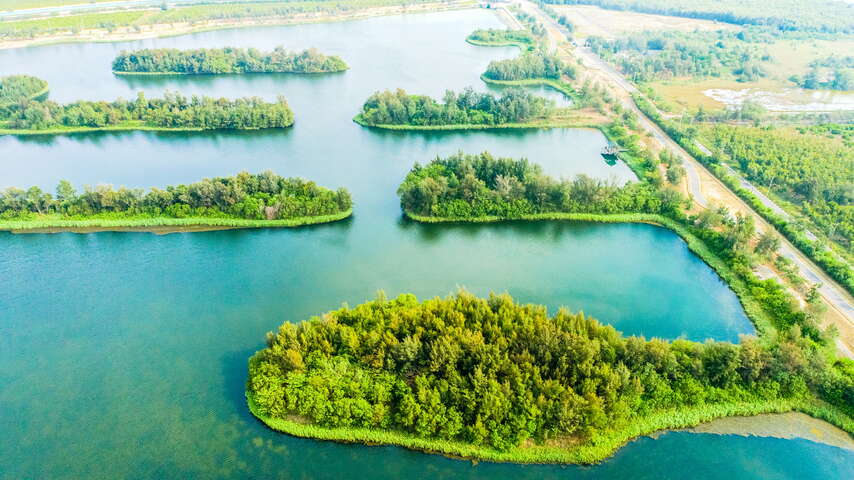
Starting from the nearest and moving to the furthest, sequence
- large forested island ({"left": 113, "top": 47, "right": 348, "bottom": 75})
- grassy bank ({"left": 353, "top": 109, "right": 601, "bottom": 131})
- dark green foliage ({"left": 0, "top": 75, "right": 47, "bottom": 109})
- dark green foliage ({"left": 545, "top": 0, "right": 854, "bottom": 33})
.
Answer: grassy bank ({"left": 353, "top": 109, "right": 601, "bottom": 131})
dark green foliage ({"left": 0, "top": 75, "right": 47, "bottom": 109})
large forested island ({"left": 113, "top": 47, "right": 348, "bottom": 75})
dark green foliage ({"left": 545, "top": 0, "right": 854, "bottom": 33})

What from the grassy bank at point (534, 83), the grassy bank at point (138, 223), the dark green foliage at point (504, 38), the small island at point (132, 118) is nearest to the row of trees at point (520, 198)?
Answer: the grassy bank at point (138, 223)

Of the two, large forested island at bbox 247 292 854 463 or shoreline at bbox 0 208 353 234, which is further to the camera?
shoreline at bbox 0 208 353 234

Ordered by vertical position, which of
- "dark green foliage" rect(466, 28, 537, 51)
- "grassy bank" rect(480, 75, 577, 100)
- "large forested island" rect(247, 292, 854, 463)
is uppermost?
"dark green foliage" rect(466, 28, 537, 51)

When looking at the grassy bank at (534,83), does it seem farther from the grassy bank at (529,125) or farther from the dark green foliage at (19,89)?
the dark green foliage at (19,89)

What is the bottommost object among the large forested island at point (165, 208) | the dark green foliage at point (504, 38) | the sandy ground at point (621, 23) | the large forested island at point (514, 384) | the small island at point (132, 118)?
the large forested island at point (514, 384)

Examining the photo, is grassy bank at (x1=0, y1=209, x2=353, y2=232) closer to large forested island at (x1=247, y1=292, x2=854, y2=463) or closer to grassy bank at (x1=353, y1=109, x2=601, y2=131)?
large forested island at (x1=247, y1=292, x2=854, y2=463)

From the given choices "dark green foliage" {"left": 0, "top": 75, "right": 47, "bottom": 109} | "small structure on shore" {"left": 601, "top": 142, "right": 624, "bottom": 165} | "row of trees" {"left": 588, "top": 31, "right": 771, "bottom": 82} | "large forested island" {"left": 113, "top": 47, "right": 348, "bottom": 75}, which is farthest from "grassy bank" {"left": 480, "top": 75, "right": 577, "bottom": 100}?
"dark green foliage" {"left": 0, "top": 75, "right": 47, "bottom": 109}

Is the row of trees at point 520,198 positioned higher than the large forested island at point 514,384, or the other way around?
the row of trees at point 520,198

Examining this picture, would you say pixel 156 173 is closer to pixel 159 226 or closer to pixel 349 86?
pixel 159 226
